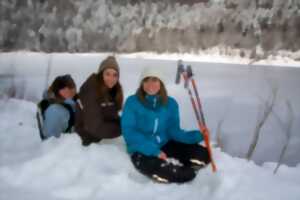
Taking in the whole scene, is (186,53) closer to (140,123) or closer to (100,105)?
(100,105)

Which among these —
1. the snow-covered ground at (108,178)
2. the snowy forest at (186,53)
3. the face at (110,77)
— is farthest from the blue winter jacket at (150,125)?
the snowy forest at (186,53)

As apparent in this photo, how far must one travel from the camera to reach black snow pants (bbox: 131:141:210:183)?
3.39 meters

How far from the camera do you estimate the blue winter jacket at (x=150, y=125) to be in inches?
140

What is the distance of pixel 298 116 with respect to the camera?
8812mm

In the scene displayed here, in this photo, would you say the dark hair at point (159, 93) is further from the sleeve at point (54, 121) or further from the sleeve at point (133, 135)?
the sleeve at point (54, 121)

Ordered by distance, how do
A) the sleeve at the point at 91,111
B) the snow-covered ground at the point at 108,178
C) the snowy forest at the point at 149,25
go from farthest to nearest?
the snowy forest at the point at 149,25, the sleeve at the point at 91,111, the snow-covered ground at the point at 108,178

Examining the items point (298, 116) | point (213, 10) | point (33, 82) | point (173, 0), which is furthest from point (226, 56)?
point (33, 82)

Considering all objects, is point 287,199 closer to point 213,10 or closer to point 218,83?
point 218,83

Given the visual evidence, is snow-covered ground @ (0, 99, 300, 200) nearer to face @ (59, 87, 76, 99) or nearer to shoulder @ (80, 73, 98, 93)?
shoulder @ (80, 73, 98, 93)

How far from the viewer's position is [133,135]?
355cm

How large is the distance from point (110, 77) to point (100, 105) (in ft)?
0.68

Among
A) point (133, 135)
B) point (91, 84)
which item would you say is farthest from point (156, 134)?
point (91, 84)

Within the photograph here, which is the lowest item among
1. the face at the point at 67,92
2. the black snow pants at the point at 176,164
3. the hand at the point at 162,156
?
the black snow pants at the point at 176,164

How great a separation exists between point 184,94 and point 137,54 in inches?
128
